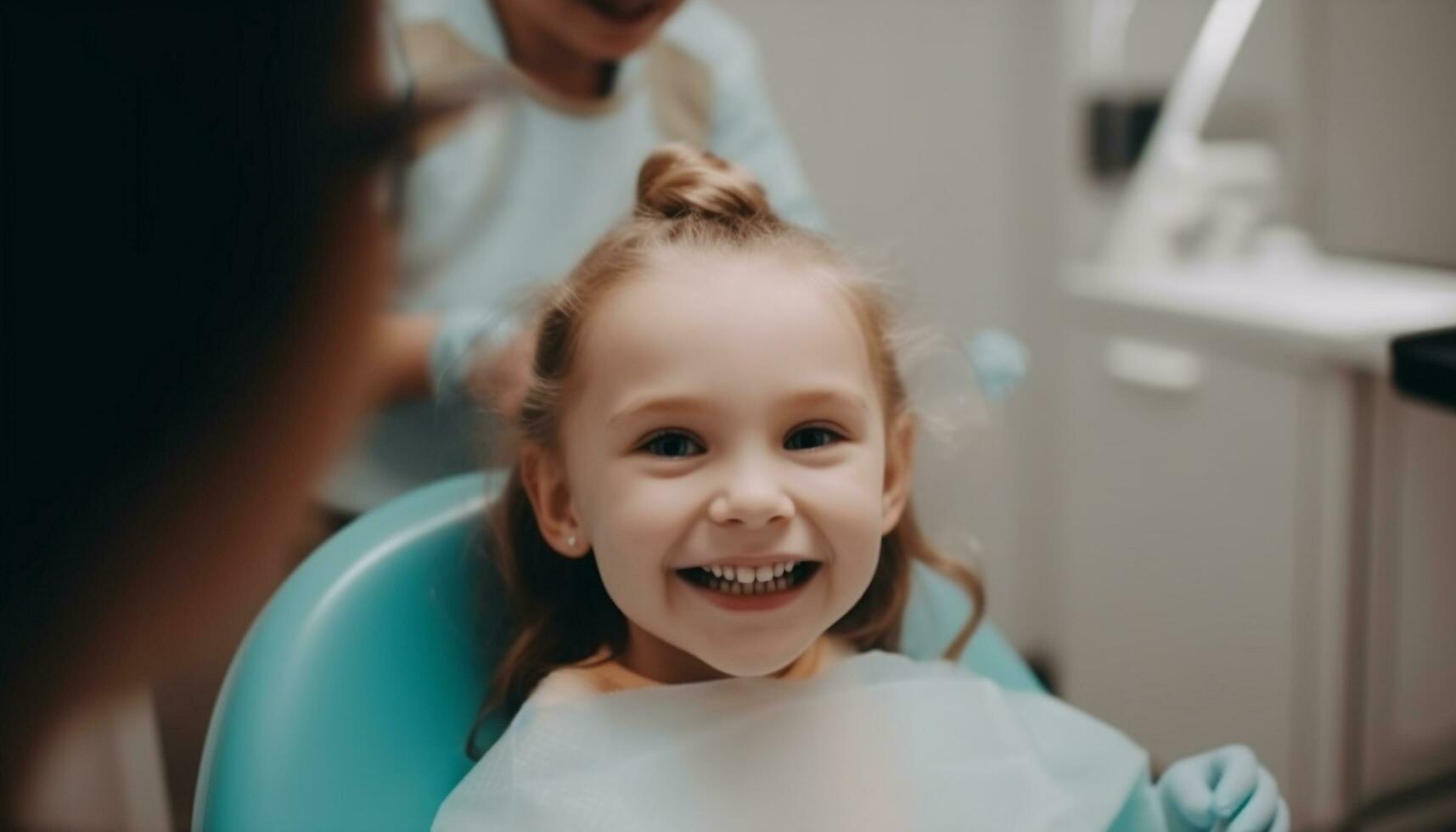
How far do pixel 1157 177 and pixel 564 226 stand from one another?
0.97 m

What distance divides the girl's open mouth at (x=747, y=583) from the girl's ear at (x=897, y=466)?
4.6 inches

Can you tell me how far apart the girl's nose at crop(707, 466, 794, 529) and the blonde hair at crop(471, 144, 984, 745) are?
0.14 metres

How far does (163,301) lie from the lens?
330 millimetres

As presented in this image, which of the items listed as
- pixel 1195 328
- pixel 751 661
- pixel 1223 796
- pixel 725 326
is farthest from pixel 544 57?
pixel 1195 328

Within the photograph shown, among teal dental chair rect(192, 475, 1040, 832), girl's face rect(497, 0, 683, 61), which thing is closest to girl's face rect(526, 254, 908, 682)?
teal dental chair rect(192, 475, 1040, 832)

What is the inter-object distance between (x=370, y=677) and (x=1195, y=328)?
1.07 meters

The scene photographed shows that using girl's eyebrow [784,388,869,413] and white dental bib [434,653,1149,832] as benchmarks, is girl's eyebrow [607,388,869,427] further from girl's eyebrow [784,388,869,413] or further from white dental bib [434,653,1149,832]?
white dental bib [434,653,1149,832]

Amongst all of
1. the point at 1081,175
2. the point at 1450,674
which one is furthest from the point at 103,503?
the point at 1081,175

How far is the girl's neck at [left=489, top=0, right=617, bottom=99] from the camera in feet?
3.38

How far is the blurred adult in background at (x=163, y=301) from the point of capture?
320mm

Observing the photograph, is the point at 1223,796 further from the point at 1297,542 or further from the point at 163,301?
the point at 1297,542

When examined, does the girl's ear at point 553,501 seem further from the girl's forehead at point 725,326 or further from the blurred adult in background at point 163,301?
the blurred adult in background at point 163,301

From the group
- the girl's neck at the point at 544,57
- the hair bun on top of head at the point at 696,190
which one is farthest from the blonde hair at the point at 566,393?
the girl's neck at the point at 544,57

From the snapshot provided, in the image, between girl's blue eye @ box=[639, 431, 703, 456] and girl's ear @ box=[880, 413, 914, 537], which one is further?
girl's ear @ box=[880, 413, 914, 537]
